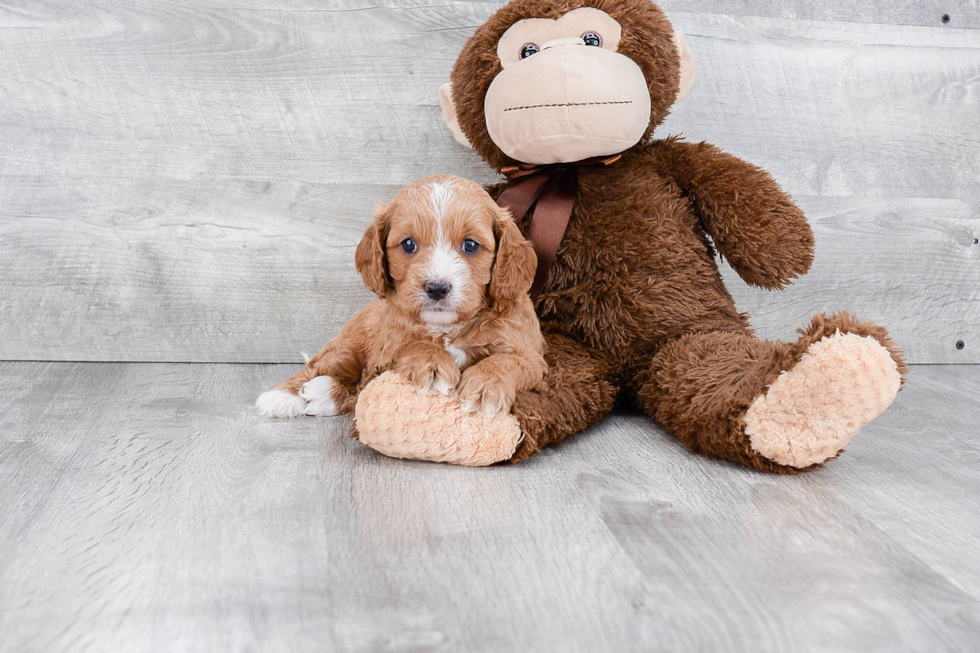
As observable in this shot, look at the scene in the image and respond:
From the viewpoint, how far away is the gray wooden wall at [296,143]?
1992mm

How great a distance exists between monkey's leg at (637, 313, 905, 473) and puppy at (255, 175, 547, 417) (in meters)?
0.29

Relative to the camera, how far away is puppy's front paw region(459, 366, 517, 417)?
1.31 meters

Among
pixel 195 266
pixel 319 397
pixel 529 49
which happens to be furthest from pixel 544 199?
pixel 195 266

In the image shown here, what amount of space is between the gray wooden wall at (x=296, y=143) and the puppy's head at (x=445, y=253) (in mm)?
712

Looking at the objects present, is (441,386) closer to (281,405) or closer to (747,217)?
(281,405)

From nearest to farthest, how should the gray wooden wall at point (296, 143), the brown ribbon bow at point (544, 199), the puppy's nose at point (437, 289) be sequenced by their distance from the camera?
the puppy's nose at point (437, 289) < the brown ribbon bow at point (544, 199) < the gray wooden wall at point (296, 143)

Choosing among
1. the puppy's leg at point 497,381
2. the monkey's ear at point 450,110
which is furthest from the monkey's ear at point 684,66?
the puppy's leg at point 497,381

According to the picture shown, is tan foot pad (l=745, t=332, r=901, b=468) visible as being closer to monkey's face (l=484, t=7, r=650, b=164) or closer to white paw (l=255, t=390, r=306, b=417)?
monkey's face (l=484, t=7, r=650, b=164)

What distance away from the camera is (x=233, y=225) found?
2.06 m

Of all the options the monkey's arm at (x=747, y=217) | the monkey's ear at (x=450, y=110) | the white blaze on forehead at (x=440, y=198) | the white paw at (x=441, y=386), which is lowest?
the white paw at (x=441, y=386)

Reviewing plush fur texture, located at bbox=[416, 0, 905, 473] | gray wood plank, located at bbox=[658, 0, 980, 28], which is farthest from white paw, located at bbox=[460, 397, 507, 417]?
gray wood plank, located at bbox=[658, 0, 980, 28]

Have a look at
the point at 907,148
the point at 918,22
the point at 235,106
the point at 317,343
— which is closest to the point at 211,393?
the point at 317,343

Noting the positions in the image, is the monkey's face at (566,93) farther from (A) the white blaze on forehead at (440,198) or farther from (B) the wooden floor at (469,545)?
(B) the wooden floor at (469,545)

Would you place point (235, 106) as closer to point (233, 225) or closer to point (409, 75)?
point (233, 225)
